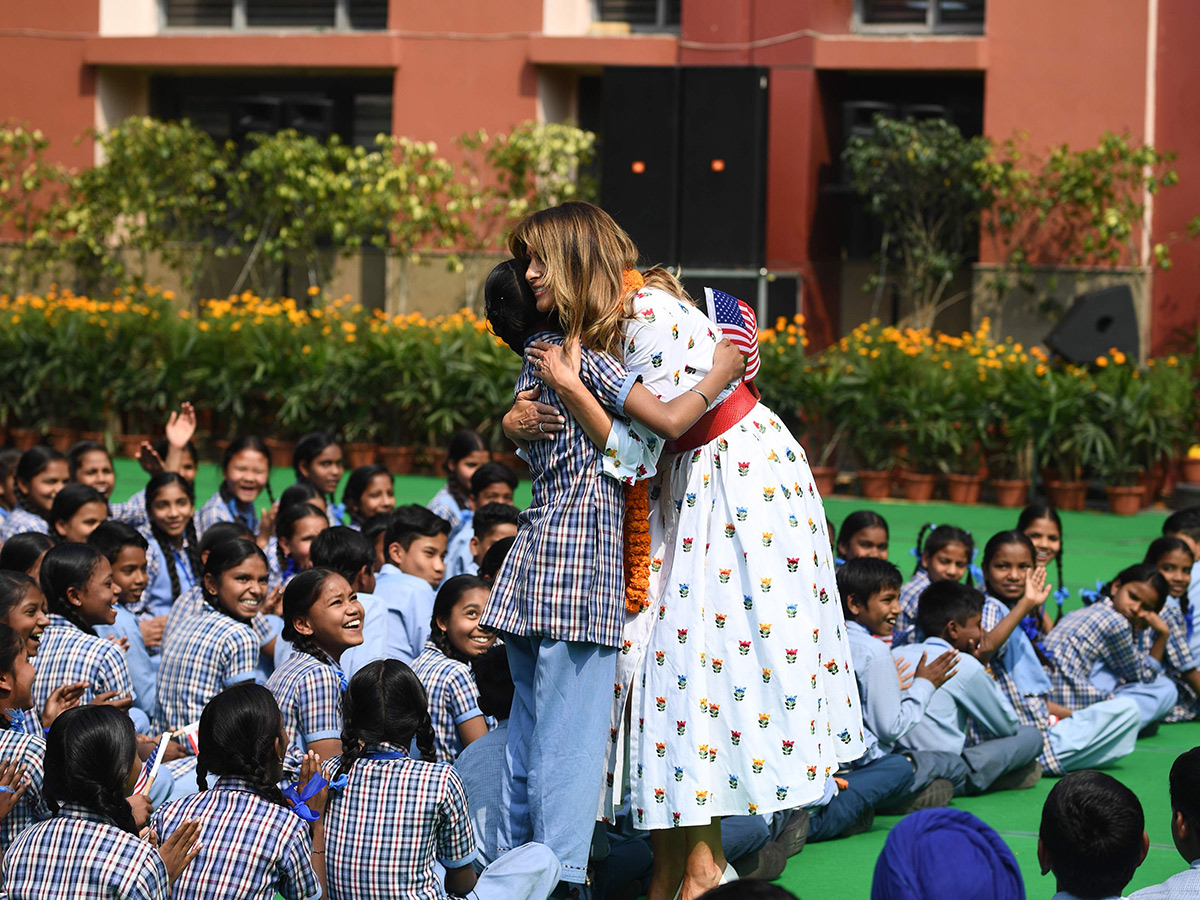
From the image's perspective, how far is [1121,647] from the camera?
17.3 feet

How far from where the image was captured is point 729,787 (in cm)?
305

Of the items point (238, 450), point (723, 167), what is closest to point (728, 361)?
point (238, 450)

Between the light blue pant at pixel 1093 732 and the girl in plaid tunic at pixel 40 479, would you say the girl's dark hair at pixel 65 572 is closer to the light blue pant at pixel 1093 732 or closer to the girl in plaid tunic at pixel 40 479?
the girl in plaid tunic at pixel 40 479

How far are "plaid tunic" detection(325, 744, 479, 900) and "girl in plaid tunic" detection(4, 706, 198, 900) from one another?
30 centimetres

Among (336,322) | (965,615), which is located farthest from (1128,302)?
(965,615)

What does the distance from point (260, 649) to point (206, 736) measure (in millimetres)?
1605

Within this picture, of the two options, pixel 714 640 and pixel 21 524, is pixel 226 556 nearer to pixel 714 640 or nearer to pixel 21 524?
pixel 21 524

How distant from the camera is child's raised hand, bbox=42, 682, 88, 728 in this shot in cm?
343

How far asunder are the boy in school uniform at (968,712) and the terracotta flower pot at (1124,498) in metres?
5.57

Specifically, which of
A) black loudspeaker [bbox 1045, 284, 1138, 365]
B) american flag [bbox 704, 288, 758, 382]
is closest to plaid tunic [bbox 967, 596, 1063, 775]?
american flag [bbox 704, 288, 758, 382]

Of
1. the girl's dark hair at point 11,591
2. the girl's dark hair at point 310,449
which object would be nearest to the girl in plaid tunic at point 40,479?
the girl's dark hair at point 310,449

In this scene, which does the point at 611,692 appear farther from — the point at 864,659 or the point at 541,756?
the point at 864,659

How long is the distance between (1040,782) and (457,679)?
205cm

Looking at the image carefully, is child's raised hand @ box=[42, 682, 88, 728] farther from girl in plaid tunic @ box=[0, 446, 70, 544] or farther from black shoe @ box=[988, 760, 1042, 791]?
black shoe @ box=[988, 760, 1042, 791]
